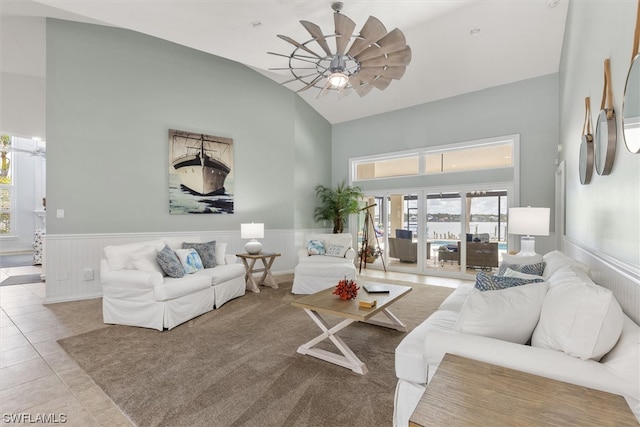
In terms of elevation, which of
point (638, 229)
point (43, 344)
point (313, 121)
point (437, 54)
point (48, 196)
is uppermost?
point (437, 54)

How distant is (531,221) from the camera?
3.57 m

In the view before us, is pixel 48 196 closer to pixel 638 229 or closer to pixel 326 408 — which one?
pixel 326 408

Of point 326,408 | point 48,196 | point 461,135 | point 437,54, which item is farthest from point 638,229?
point 48,196

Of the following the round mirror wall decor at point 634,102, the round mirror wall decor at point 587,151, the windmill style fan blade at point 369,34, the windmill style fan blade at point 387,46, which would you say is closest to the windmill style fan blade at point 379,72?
the windmill style fan blade at point 387,46

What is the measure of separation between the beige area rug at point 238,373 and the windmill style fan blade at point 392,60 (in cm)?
278

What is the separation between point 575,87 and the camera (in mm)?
3090

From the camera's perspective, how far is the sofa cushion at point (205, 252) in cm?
407

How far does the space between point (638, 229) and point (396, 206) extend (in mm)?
5090

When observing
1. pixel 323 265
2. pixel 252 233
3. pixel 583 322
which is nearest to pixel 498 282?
pixel 583 322

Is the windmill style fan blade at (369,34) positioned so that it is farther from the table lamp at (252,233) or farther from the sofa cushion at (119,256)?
the sofa cushion at (119,256)

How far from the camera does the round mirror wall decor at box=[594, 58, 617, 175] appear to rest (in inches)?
68.1

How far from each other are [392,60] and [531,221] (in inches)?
102

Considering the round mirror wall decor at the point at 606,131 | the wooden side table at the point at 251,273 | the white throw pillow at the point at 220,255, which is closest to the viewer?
the round mirror wall decor at the point at 606,131

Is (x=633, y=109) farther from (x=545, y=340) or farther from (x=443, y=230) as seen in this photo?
(x=443, y=230)
